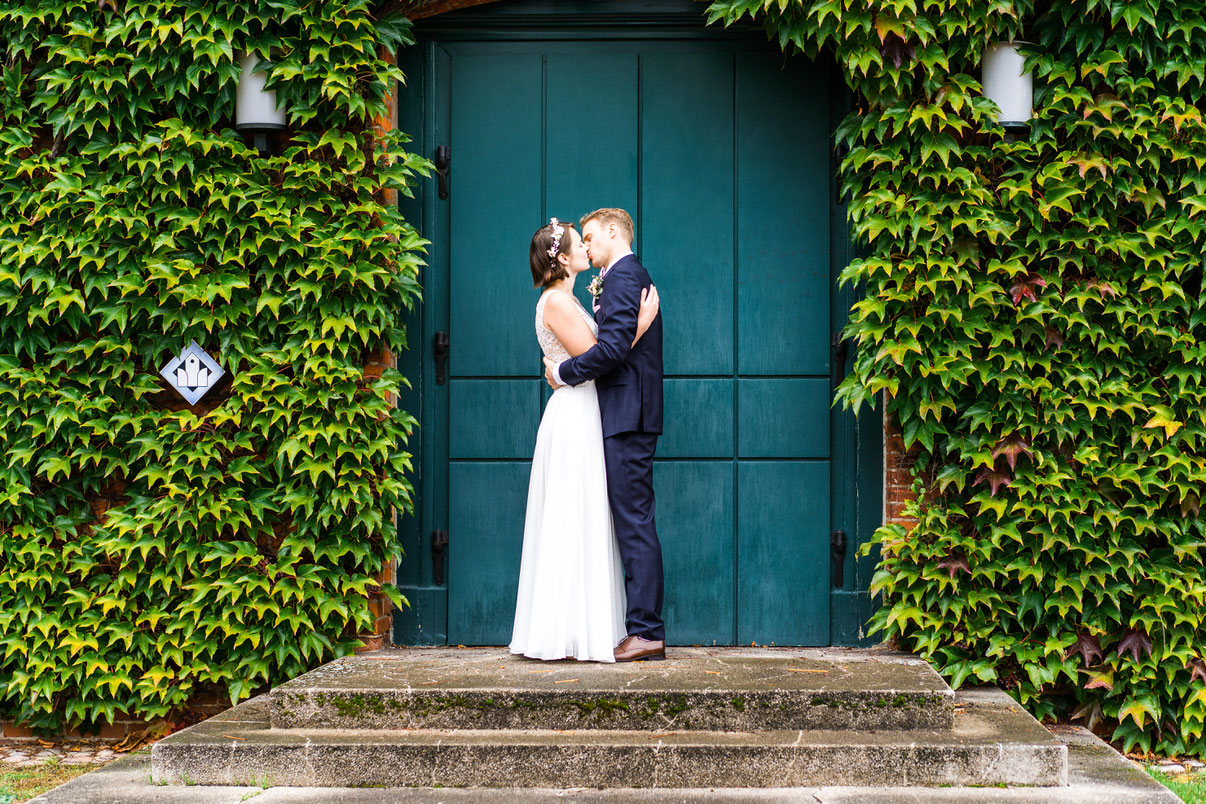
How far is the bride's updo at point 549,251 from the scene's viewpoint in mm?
4738

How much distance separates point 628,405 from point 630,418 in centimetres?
6

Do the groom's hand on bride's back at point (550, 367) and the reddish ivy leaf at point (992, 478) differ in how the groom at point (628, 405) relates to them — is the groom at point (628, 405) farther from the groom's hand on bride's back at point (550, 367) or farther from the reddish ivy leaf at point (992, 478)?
the reddish ivy leaf at point (992, 478)

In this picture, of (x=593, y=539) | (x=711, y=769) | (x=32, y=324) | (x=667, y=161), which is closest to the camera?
(x=711, y=769)

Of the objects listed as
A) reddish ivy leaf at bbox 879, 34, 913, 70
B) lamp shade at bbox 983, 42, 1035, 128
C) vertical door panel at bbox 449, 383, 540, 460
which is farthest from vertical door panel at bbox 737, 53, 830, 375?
vertical door panel at bbox 449, 383, 540, 460

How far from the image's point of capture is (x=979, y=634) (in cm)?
495

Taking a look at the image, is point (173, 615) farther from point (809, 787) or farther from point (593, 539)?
point (809, 787)

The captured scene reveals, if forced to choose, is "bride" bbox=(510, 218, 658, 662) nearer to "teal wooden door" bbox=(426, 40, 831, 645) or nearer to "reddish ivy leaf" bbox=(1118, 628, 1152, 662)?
"teal wooden door" bbox=(426, 40, 831, 645)

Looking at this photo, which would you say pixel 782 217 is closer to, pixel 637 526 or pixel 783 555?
pixel 783 555

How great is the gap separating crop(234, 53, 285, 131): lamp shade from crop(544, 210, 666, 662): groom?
1.71 m

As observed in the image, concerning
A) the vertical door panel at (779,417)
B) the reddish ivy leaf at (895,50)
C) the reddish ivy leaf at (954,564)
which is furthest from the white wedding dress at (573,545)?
the reddish ivy leaf at (895,50)

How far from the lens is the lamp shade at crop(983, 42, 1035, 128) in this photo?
4953 mm

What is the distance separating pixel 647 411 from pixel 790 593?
1.40 meters

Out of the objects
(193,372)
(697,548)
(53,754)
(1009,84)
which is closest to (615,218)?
(697,548)

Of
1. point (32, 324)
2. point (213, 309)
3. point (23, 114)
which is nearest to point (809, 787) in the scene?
point (213, 309)
